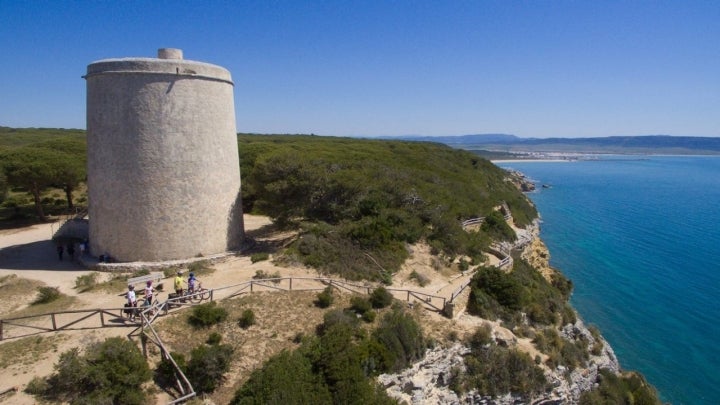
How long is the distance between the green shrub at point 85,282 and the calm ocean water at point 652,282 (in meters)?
28.4

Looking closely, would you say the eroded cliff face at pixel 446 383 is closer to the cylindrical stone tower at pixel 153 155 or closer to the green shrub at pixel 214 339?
the green shrub at pixel 214 339

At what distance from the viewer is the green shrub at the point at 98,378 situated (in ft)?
34.9

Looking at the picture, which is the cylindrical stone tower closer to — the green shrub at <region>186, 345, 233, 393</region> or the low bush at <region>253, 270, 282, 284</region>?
the low bush at <region>253, 270, 282, 284</region>

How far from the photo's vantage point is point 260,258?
2028 cm

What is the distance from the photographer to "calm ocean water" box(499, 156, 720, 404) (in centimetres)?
2417

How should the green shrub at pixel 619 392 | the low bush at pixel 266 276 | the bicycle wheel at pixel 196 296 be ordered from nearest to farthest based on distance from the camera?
1. the bicycle wheel at pixel 196 296
2. the low bush at pixel 266 276
3. the green shrub at pixel 619 392

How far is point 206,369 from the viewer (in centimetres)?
1173

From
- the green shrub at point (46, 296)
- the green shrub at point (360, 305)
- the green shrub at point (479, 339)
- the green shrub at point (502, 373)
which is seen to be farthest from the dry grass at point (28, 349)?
the green shrub at point (479, 339)

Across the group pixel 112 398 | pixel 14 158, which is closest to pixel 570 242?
pixel 112 398

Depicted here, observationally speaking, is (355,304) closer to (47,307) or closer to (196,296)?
(196,296)

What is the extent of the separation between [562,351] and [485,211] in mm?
16782

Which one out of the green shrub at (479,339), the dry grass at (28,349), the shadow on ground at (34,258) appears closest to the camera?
the dry grass at (28,349)

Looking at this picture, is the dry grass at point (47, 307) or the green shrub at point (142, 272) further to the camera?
the green shrub at point (142, 272)

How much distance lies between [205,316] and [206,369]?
7.47 feet
